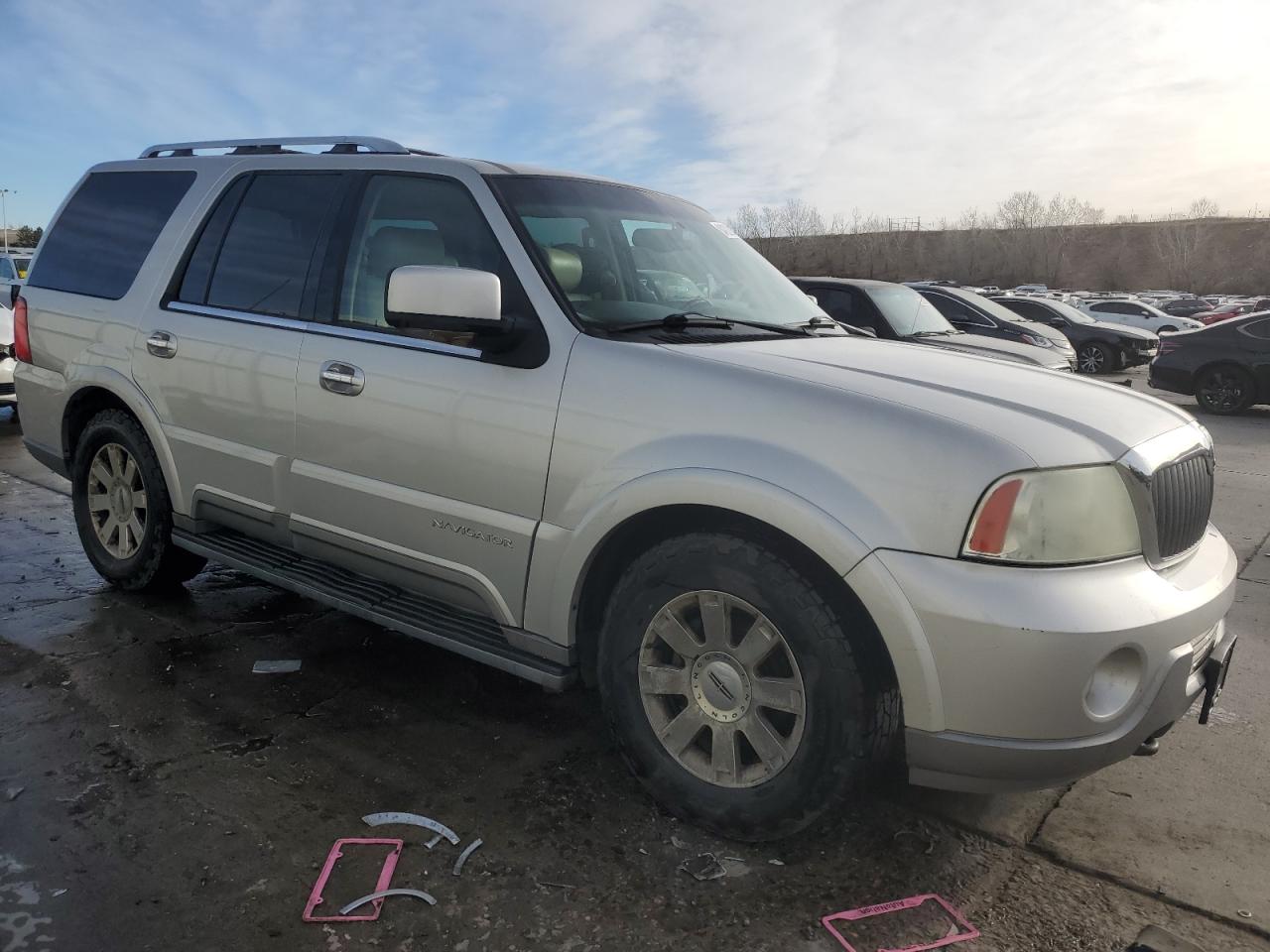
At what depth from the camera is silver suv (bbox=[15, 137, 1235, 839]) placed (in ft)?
7.53

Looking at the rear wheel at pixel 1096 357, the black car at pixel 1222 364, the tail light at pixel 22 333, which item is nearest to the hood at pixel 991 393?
the tail light at pixel 22 333

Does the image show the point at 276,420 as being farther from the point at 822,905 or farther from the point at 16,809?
the point at 822,905

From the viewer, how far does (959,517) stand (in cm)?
226

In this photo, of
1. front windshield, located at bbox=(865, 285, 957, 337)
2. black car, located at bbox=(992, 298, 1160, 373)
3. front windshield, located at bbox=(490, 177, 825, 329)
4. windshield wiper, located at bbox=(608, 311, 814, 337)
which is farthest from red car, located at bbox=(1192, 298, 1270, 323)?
windshield wiper, located at bbox=(608, 311, 814, 337)

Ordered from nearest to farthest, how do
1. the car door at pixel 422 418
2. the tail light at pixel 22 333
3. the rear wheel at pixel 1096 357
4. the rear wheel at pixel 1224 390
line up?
the car door at pixel 422 418, the tail light at pixel 22 333, the rear wheel at pixel 1224 390, the rear wheel at pixel 1096 357

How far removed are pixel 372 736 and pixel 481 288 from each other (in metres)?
1.57

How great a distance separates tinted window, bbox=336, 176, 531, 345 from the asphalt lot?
139 cm

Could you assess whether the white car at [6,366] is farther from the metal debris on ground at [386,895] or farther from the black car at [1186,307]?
the black car at [1186,307]

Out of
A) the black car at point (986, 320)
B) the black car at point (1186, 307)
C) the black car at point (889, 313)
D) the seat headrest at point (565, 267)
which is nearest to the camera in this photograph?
the seat headrest at point (565, 267)

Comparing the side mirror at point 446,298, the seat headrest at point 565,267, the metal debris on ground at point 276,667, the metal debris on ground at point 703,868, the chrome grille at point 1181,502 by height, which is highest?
the seat headrest at point 565,267

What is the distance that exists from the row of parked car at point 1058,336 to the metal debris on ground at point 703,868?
4.87 m

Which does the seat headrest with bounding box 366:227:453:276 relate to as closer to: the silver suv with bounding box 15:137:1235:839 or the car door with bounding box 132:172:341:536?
the silver suv with bounding box 15:137:1235:839

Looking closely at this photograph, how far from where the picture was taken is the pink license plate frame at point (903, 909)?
7.59 ft

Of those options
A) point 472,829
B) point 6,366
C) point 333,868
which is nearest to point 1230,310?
point 6,366
